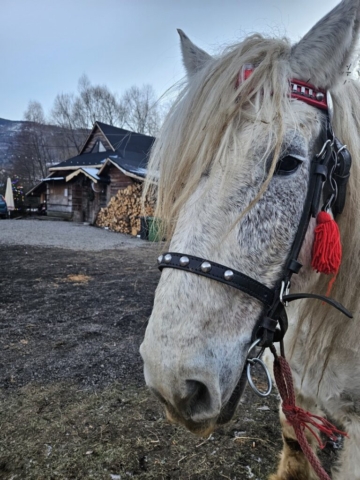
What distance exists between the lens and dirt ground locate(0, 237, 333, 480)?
1.89m

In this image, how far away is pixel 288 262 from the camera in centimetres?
101

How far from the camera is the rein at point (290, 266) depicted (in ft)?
3.05

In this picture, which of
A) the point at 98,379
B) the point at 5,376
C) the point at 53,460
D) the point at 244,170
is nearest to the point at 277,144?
the point at 244,170

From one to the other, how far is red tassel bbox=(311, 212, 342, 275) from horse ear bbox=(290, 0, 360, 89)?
53cm

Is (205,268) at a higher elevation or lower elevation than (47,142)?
lower

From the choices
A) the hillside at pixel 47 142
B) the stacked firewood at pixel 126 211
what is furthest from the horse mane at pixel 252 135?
the hillside at pixel 47 142

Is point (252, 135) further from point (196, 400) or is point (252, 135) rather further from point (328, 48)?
point (196, 400)

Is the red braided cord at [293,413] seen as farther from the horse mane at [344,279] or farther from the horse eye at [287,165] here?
the horse eye at [287,165]

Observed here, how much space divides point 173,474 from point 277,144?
78.8 inches

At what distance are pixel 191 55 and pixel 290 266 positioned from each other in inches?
47.2

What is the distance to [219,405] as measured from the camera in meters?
0.90

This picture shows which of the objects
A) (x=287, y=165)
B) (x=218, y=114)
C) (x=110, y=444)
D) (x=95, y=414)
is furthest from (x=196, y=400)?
(x=95, y=414)

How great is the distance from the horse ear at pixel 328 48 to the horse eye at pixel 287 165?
362mm

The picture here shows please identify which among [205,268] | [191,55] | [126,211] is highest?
[191,55]
